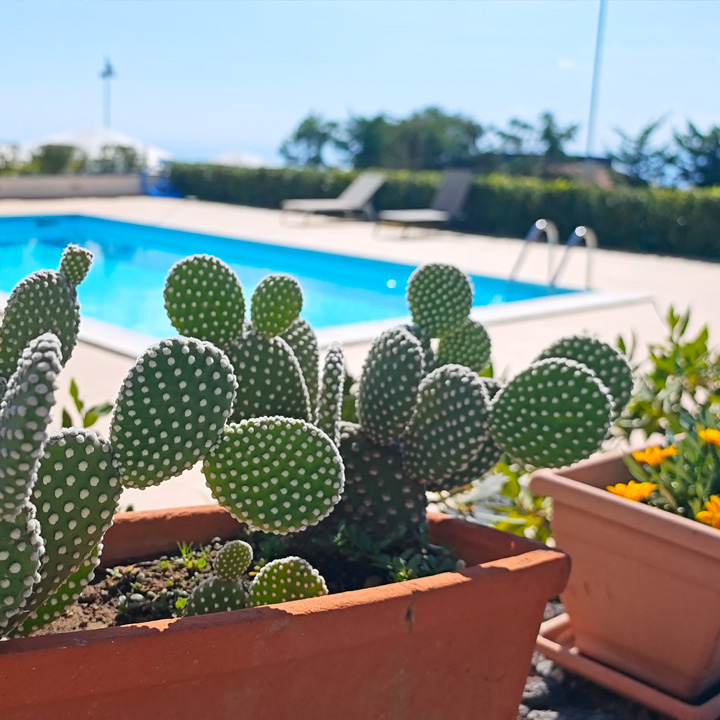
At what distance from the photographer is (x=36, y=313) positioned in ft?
5.17

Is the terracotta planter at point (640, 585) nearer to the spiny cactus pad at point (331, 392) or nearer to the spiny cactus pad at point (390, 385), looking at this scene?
the spiny cactus pad at point (390, 385)

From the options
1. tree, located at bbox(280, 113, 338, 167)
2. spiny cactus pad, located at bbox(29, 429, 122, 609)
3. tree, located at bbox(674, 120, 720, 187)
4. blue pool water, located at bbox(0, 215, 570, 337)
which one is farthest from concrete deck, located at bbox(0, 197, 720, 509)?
tree, located at bbox(280, 113, 338, 167)

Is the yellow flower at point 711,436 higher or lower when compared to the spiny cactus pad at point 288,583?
higher

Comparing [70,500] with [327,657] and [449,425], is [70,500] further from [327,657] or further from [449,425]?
[449,425]

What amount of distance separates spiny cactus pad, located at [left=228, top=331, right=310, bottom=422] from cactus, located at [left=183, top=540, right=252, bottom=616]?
0.35 m

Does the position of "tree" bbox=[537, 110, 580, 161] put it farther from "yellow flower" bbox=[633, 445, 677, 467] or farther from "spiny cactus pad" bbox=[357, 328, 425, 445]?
"spiny cactus pad" bbox=[357, 328, 425, 445]

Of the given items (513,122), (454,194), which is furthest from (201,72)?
(454,194)

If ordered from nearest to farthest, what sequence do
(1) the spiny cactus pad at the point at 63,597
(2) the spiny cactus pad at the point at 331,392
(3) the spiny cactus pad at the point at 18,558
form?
(3) the spiny cactus pad at the point at 18,558
(1) the spiny cactus pad at the point at 63,597
(2) the spiny cactus pad at the point at 331,392

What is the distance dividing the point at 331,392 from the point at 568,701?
3.13 ft

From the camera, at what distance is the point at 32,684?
118cm

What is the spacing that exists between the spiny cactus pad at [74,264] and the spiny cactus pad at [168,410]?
0.31 metres

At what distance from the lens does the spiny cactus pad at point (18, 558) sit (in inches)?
46.4

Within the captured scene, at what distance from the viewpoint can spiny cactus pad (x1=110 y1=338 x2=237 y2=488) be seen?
4.57 ft

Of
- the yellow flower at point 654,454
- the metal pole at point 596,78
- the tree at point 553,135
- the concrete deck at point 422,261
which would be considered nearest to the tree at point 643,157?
the metal pole at point 596,78
